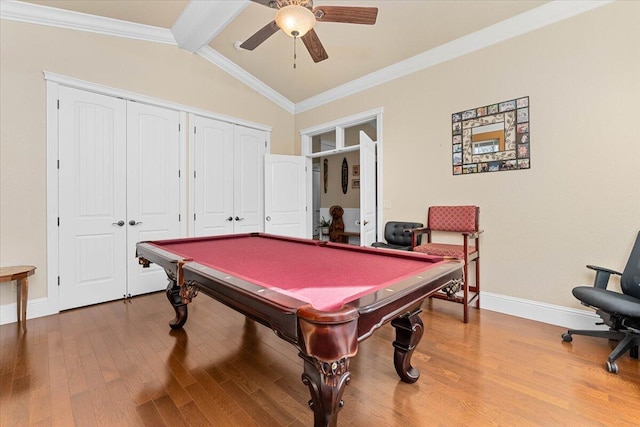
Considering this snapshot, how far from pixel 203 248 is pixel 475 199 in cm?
295

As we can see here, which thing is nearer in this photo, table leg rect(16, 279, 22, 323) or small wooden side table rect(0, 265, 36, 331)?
small wooden side table rect(0, 265, 36, 331)

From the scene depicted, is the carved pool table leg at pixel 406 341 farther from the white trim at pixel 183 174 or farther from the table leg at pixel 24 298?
the table leg at pixel 24 298

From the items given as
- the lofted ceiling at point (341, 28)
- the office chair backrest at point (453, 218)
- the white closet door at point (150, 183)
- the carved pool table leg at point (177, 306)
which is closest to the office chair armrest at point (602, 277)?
the office chair backrest at point (453, 218)

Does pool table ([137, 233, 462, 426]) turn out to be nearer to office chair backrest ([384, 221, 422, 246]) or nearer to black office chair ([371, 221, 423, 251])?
black office chair ([371, 221, 423, 251])

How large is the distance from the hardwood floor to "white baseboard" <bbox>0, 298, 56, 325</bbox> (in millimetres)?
283

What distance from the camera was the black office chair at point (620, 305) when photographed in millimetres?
1944

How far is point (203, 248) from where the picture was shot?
2473 mm

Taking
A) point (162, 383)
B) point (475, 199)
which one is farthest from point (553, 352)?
point (162, 383)

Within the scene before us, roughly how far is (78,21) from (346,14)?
3123 mm

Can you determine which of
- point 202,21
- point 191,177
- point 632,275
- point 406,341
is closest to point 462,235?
point 632,275

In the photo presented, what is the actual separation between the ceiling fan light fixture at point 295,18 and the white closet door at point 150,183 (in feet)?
8.42

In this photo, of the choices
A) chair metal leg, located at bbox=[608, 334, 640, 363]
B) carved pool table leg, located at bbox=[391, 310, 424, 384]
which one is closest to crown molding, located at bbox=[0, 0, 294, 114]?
carved pool table leg, located at bbox=[391, 310, 424, 384]

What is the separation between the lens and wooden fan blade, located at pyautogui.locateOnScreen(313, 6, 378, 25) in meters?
2.09

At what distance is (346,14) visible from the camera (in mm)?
2152
